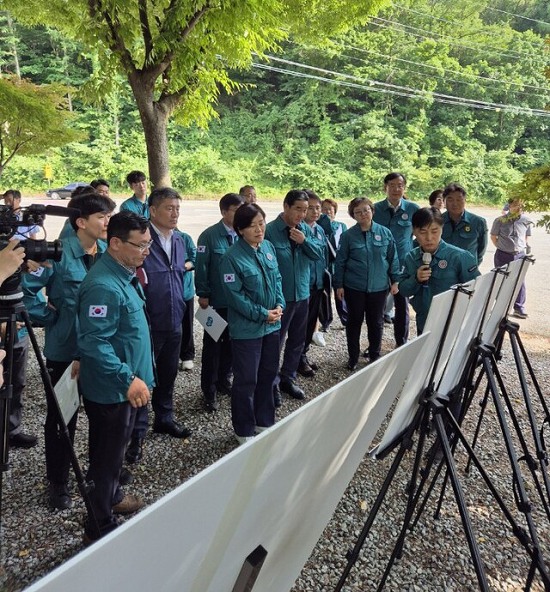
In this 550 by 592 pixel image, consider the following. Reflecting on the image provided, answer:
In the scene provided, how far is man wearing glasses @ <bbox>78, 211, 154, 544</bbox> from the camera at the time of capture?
2164mm

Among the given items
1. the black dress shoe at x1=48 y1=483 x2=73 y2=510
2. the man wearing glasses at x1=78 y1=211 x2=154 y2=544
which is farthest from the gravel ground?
the man wearing glasses at x1=78 y1=211 x2=154 y2=544

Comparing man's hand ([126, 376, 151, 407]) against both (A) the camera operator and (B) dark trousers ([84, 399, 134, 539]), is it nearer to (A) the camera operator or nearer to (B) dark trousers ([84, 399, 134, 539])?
(B) dark trousers ([84, 399, 134, 539])

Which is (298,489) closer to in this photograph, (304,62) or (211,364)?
(211,364)

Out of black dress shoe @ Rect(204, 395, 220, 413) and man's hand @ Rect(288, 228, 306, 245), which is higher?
man's hand @ Rect(288, 228, 306, 245)

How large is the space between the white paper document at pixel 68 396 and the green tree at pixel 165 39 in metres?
3.30

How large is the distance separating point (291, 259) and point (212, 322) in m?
0.93

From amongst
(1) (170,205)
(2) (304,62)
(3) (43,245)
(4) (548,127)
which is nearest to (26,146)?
(1) (170,205)

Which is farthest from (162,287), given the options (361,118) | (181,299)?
(361,118)

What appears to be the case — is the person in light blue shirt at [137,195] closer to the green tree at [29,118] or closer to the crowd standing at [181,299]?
the crowd standing at [181,299]

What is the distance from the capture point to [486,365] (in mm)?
2223

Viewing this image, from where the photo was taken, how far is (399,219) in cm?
550

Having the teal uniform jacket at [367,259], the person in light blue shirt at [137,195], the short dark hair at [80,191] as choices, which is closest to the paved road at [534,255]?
the teal uniform jacket at [367,259]

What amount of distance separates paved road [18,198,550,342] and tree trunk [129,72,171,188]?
5.61 meters

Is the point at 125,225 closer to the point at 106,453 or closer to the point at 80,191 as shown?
the point at 106,453
